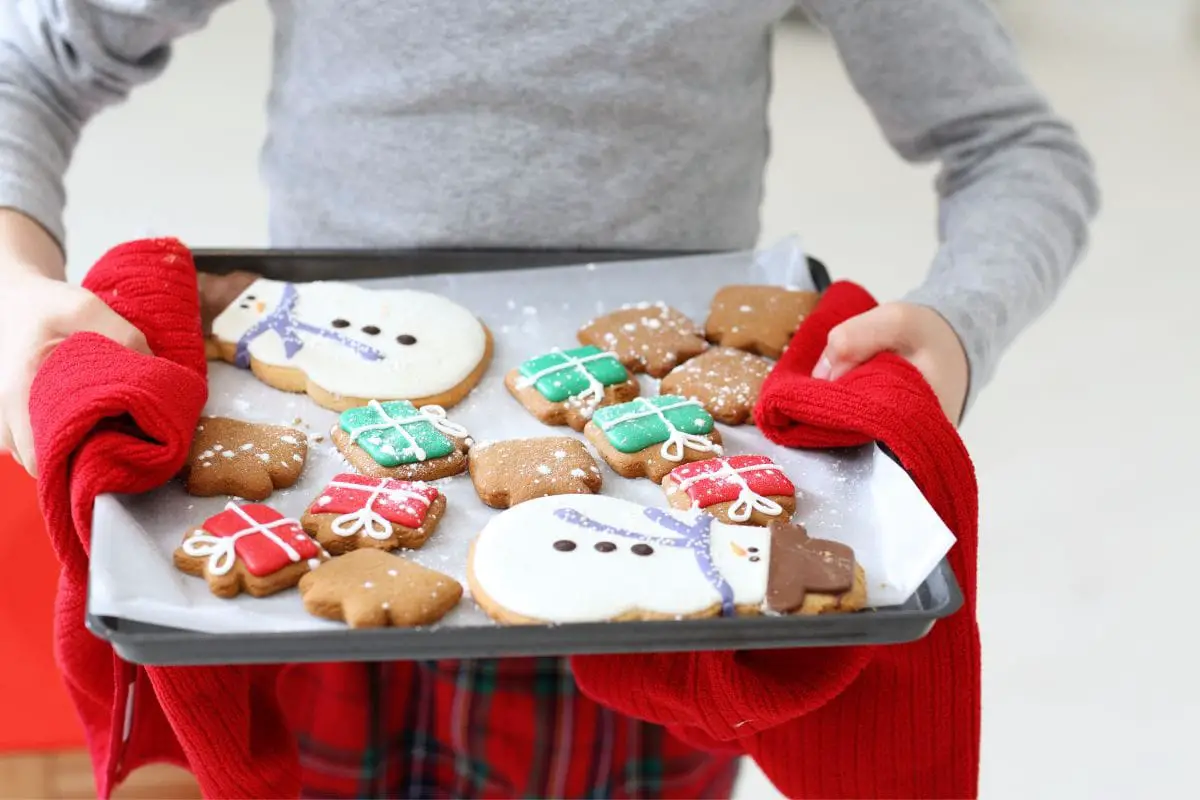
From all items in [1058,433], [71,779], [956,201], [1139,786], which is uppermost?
[956,201]

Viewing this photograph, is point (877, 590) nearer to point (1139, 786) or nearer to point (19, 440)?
point (19, 440)

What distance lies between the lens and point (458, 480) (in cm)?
78

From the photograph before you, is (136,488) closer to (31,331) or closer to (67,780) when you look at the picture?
(31,331)

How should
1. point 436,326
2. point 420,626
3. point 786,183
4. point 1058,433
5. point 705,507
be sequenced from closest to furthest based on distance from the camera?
point 420,626, point 705,507, point 436,326, point 1058,433, point 786,183

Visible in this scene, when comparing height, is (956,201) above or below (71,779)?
above

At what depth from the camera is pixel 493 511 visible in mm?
749

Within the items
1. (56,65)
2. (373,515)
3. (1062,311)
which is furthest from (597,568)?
(1062,311)

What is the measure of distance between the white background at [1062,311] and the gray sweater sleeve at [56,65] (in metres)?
0.09

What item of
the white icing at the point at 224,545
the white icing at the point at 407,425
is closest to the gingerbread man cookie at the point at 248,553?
the white icing at the point at 224,545

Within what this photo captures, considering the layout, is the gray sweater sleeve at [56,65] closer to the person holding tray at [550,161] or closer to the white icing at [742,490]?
the person holding tray at [550,161]

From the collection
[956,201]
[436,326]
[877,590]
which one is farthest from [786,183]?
[877,590]

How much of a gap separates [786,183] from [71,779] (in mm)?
2171

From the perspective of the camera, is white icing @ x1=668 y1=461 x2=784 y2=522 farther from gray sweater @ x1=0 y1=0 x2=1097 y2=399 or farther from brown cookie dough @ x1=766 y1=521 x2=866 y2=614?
gray sweater @ x1=0 y1=0 x2=1097 y2=399

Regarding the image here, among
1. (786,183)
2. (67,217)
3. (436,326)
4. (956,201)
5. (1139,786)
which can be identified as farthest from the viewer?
(786,183)
